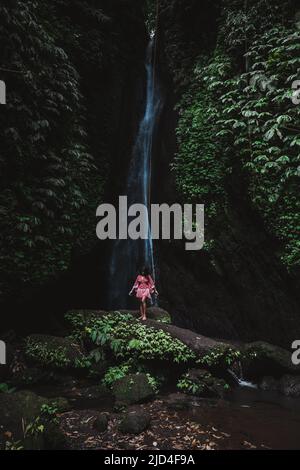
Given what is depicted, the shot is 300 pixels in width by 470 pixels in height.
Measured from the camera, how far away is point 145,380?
705 cm

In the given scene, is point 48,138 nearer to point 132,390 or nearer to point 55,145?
point 55,145

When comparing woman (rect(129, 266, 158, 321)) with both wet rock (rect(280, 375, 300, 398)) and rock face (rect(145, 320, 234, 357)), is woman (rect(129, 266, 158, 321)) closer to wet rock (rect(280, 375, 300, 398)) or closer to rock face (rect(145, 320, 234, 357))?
rock face (rect(145, 320, 234, 357))

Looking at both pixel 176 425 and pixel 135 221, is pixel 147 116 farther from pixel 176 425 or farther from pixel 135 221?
pixel 176 425

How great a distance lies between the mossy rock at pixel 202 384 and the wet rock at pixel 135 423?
200 centimetres

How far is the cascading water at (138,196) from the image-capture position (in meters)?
12.9

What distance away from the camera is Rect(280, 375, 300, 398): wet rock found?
314 inches

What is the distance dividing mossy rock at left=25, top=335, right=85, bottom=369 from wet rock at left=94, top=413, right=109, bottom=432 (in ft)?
7.55

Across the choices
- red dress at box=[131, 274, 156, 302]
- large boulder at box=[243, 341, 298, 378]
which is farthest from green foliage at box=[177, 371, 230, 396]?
red dress at box=[131, 274, 156, 302]

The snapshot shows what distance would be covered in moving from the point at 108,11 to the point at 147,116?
14.3ft

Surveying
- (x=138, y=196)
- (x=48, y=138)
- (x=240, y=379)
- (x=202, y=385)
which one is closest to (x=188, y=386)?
(x=202, y=385)

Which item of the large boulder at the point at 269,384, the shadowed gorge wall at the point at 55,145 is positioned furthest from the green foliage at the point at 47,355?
the large boulder at the point at 269,384

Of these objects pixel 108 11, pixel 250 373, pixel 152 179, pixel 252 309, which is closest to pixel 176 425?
pixel 250 373

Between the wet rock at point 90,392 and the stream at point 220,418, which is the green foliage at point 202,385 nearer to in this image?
the stream at point 220,418

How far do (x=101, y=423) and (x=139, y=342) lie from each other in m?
2.68
